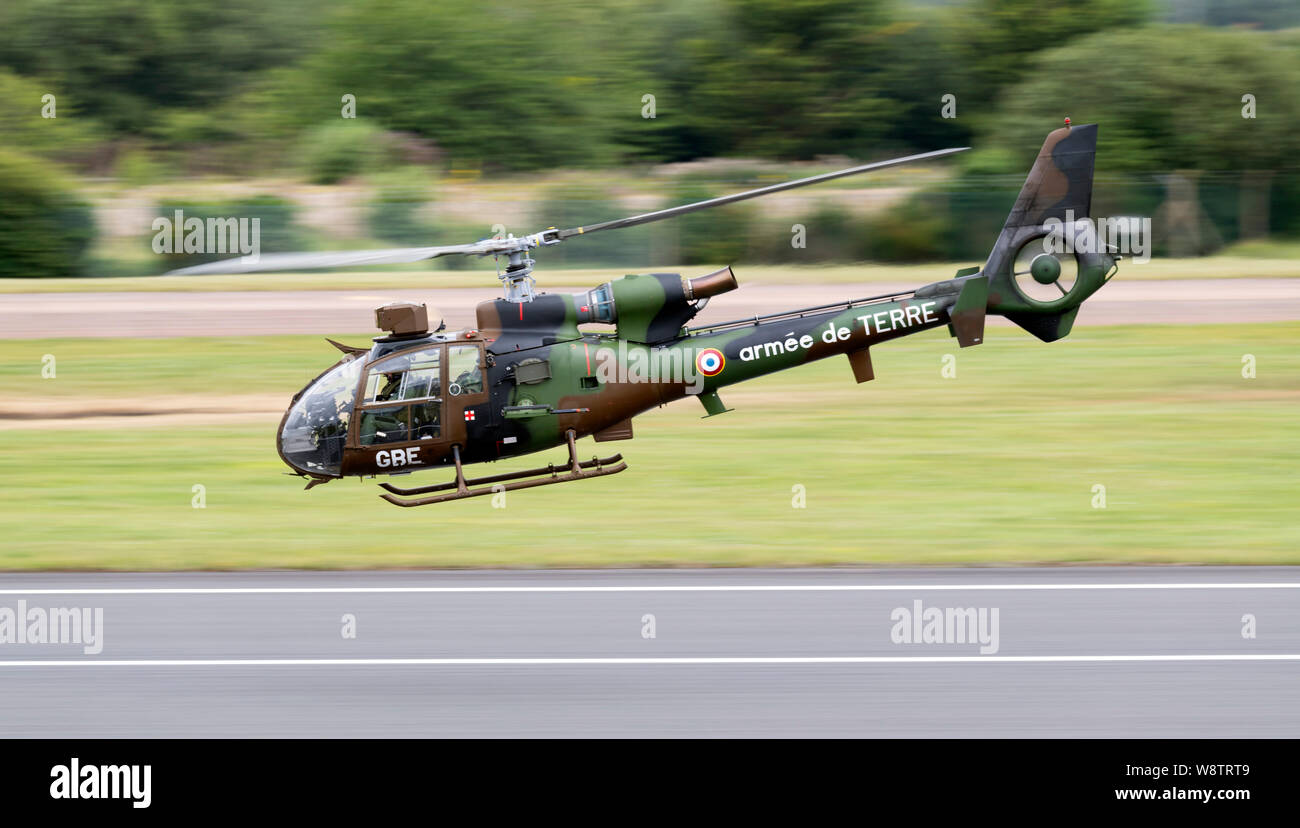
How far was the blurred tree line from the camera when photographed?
43.9 meters

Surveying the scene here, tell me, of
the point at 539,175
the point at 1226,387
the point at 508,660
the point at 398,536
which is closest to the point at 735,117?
the point at 539,175

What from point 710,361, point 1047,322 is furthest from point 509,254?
point 1047,322

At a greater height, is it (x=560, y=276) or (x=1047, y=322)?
(x=560, y=276)

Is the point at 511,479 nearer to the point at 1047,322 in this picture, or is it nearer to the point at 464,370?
the point at 464,370

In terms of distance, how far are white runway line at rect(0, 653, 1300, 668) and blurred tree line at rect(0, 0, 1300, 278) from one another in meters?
26.4

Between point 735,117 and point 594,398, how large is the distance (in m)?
44.2

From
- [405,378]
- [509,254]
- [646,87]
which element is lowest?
[405,378]

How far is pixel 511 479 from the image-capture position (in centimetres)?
1454

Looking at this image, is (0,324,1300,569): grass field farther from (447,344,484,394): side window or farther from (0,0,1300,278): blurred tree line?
(0,0,1300,278): blurred tree line

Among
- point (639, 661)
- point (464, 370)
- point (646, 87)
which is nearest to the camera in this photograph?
point (639, 661)

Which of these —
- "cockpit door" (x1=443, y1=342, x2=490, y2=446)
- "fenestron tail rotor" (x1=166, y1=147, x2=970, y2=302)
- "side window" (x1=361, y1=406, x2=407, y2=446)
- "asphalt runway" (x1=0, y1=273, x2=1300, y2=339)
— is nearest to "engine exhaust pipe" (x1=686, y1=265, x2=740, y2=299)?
"fenestron tail rotor" (x1=166, y1=147, x2=970, y2=302)

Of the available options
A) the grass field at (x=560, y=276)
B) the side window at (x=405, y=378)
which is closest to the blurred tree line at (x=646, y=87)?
the grass field at (x=560, y=276)

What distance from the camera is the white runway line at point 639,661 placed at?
12.3 meters

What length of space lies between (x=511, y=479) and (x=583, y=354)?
1.45m
